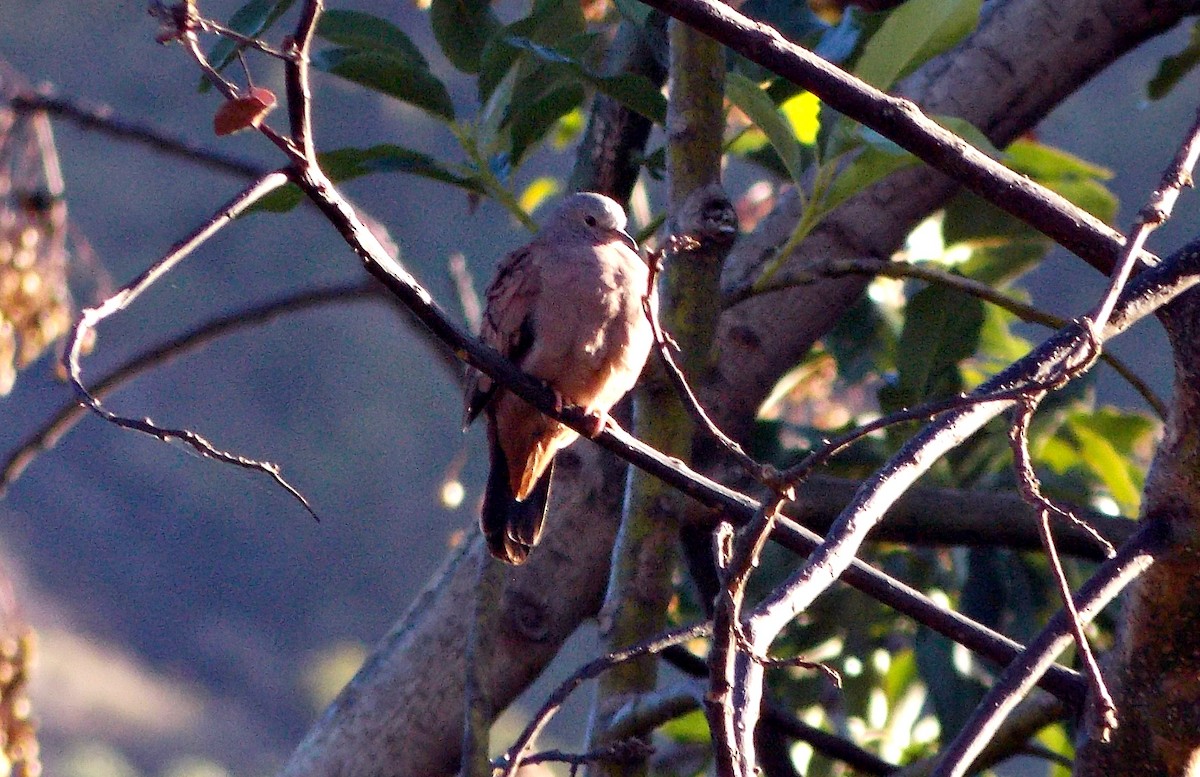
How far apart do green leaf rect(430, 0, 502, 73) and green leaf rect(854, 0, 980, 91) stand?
0.82 metres

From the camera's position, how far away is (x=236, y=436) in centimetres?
677

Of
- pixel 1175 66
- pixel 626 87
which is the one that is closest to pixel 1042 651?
pixel 626 87

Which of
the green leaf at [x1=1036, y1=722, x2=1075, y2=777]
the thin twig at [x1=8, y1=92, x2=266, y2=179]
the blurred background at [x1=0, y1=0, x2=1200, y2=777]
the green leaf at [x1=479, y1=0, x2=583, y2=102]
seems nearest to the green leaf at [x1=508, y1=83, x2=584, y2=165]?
the green leaf at [x1=479, y1=0, x2=583, y2=102]

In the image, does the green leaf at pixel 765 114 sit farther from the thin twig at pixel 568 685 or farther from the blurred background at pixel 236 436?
the blurred background at pixel 236 436

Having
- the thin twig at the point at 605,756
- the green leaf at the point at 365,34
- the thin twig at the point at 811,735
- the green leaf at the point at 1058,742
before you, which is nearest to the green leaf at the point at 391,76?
the green leaf at the point at 365,34

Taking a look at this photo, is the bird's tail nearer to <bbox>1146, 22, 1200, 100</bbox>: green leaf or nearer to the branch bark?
the branch bark

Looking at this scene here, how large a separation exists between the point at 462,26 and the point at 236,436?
446 cm

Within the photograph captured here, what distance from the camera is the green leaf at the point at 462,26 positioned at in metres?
2.65

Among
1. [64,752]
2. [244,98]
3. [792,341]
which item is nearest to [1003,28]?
[792,341]

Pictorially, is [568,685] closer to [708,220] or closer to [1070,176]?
[708,220]

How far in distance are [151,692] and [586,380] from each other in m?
4.77

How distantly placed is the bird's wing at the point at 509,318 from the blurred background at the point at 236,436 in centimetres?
369

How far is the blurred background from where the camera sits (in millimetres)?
6395

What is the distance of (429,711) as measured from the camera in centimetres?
240
